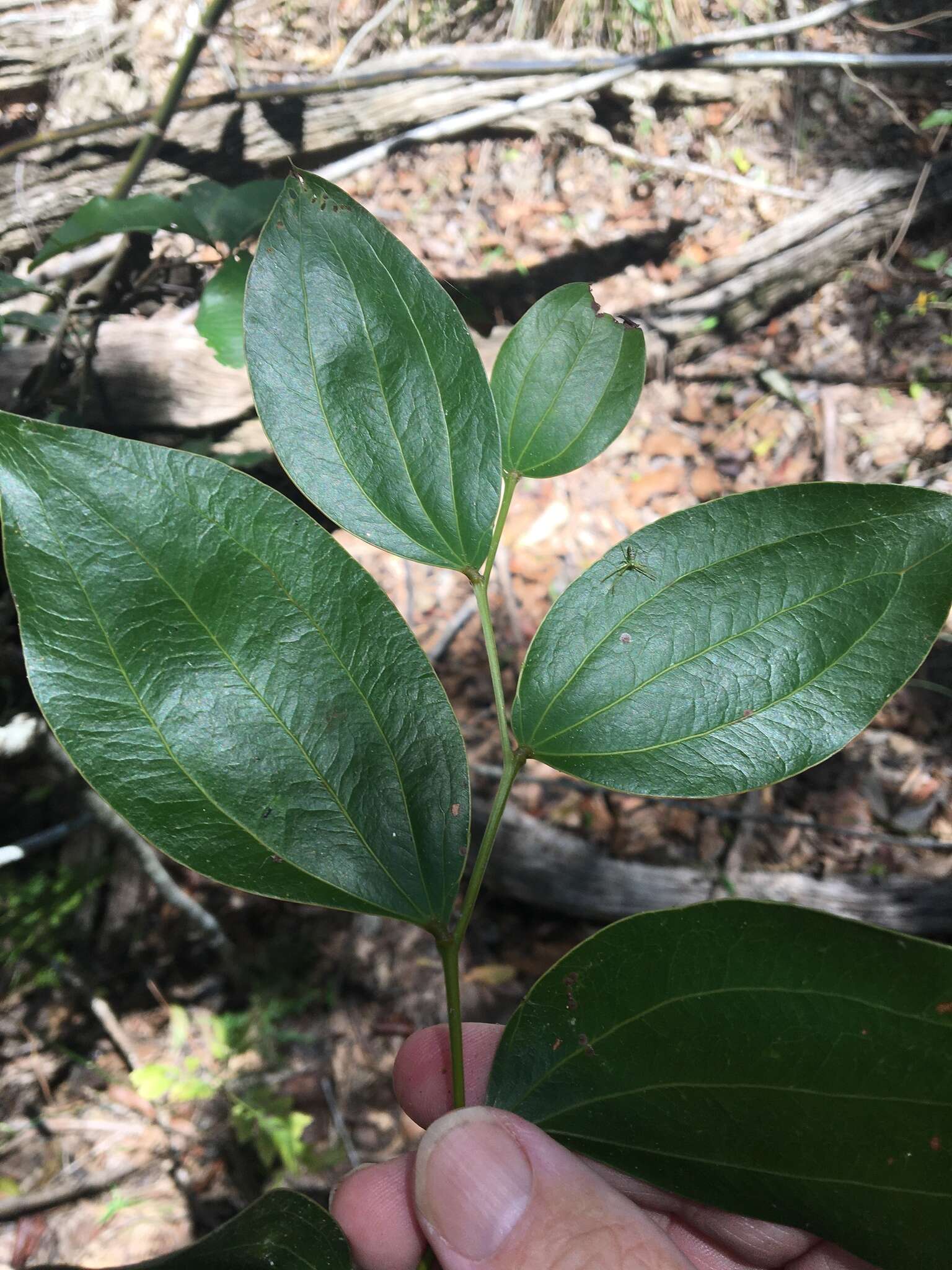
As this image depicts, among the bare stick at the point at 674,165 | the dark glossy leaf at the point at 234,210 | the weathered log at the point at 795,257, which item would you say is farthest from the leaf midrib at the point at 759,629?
the bare stick at the point at 674,165

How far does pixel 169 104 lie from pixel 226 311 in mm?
758

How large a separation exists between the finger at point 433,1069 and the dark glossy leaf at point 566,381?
0.77 meters

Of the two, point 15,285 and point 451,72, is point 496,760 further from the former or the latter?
point 451,72

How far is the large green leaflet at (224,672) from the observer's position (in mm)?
577

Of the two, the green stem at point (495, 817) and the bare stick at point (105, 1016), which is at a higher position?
the green stem at point (495, 817)

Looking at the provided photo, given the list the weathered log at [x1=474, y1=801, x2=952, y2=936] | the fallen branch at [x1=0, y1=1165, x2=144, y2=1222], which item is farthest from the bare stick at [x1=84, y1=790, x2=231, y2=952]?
the weathered log at [x1=474, y1=801, x2=952, y2=936]

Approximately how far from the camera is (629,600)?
0.69 meters

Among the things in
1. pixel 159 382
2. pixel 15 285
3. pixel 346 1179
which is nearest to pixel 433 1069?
pixel 346 1179

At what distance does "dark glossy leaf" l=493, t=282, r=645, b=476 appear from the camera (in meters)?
0.74

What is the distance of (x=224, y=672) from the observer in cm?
62

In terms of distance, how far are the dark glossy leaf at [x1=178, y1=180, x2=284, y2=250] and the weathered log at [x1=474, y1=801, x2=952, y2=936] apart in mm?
1192

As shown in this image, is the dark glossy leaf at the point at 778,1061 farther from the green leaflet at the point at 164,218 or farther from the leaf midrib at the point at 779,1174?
the green leaflet at the point at 164,218

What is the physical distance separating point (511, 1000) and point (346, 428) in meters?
1.44

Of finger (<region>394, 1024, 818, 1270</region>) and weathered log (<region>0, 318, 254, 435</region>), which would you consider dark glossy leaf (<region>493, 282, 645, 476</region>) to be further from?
weathered log (<region>0, 318, 254, 435</region>)
